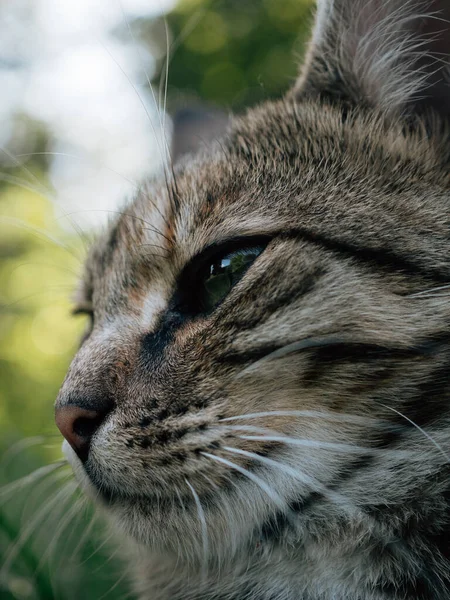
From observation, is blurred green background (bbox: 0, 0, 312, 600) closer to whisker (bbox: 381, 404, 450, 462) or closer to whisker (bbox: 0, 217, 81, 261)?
whisker (bbox: 0, 217, 81, 261)

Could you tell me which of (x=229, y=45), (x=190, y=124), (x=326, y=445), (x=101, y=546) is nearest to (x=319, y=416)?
(x=326, y=445)

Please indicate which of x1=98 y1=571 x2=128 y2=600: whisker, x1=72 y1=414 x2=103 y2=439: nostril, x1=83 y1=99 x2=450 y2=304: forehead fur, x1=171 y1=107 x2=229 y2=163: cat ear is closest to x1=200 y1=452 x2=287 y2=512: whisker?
x1=72 y1=414 x2=103 y2=439: nostril

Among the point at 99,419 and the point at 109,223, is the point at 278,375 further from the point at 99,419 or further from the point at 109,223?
the point at 109,223

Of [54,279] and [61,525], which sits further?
[54,279]

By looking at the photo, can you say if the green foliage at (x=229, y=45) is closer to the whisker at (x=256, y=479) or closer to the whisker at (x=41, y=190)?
the whisker at (x=41, y=190)

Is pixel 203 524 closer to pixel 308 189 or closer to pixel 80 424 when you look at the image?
pixel 80 424

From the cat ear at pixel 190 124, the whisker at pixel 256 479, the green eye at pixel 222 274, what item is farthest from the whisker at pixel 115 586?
the cat ear at pixel 190 124

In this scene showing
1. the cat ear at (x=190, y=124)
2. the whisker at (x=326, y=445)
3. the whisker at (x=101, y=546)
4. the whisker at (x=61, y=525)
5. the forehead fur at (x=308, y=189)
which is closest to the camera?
the whisker at (x=326, y=445)
